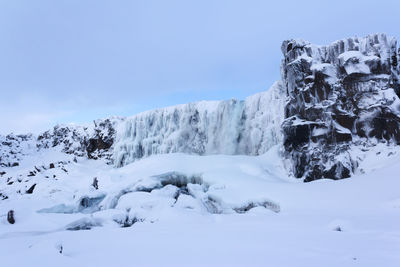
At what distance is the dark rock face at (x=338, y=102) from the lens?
1639 centimetres

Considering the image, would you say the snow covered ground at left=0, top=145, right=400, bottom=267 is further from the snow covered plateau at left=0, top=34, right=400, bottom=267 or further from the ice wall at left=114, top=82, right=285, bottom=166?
the ice wall at left=114, top=82, right=285, bottom=166

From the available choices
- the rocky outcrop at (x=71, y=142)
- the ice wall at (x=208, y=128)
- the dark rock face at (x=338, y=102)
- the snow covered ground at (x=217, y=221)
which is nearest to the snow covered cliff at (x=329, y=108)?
the dark rock face at (x=338, y=102)

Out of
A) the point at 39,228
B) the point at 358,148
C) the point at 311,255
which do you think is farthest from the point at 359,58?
the point at 39,228

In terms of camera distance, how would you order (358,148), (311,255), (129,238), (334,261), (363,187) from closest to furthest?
(334,261)
(311,255)
(129,238)
(363,187)
(358,148)

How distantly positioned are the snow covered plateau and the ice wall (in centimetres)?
12

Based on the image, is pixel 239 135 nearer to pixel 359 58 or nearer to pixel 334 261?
pixel 359 58

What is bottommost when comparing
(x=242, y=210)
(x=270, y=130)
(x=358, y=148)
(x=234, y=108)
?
(x=242, y=210)

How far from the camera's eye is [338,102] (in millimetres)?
17578

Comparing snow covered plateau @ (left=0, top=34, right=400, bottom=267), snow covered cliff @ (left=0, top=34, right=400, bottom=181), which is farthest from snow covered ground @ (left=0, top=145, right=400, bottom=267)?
snow covered cliff @ (left=0, top=34, right=400, bottom=181)

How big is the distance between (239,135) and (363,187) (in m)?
16.5

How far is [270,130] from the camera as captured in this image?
23531mm

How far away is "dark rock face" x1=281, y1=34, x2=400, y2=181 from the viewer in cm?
1639

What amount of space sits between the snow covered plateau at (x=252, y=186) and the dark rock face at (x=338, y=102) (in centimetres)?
6

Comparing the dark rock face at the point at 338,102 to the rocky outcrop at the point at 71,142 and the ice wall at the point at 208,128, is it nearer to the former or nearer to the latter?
the ice wall at the point at 208,128
